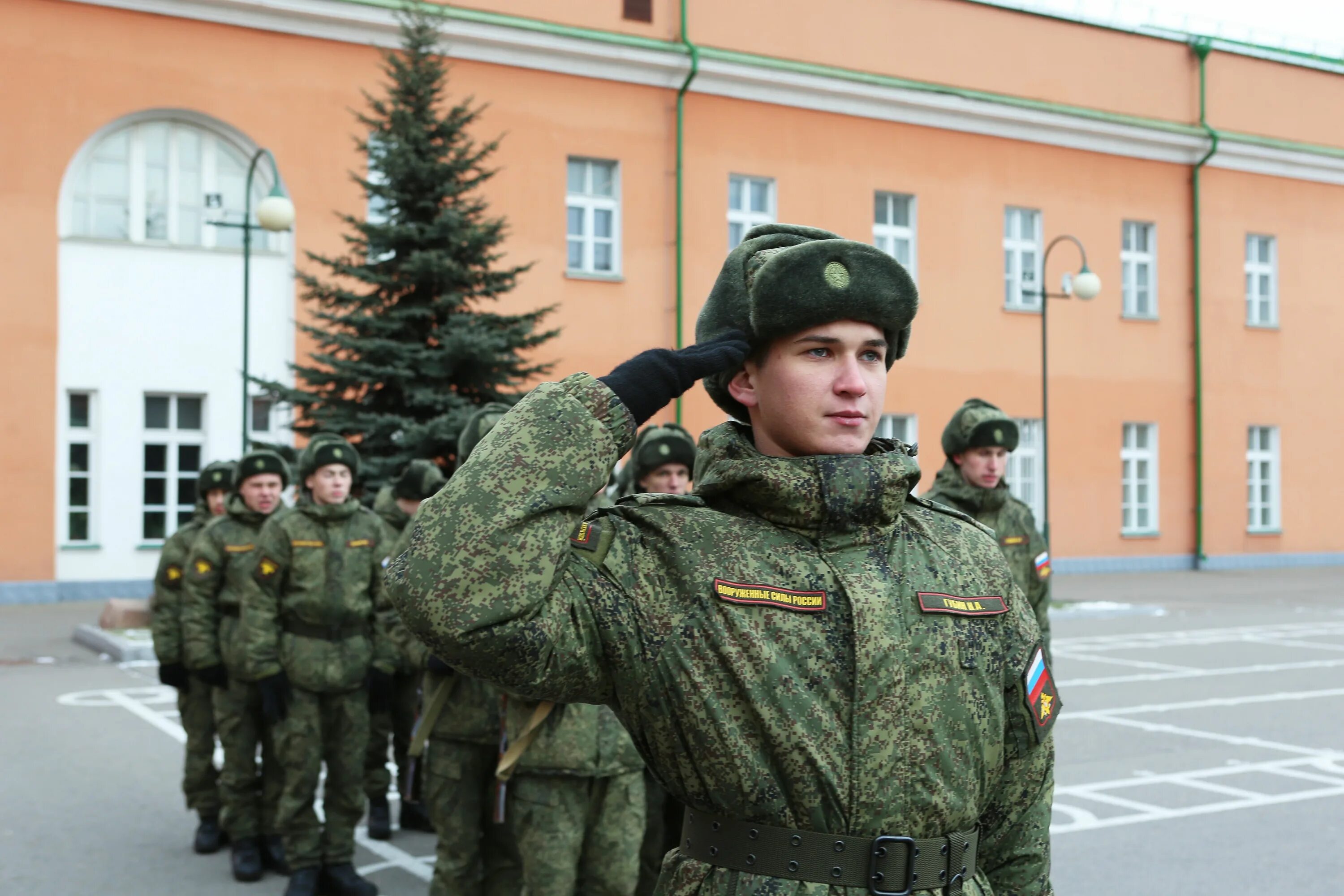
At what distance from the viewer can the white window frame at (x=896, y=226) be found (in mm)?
25906

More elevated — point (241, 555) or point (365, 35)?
point (365, 35)

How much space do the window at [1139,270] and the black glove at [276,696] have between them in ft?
81.4

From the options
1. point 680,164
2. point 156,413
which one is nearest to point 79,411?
point 156,413

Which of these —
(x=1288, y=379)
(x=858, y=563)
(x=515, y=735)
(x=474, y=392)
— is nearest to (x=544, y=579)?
(x=858, y=563)

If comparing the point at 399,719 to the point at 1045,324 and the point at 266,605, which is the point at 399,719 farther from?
the point at 1045,324

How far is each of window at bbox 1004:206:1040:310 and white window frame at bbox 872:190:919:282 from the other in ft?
7.09

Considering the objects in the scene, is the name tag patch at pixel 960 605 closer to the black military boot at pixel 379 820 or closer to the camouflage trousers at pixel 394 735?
the camouflage trousers at pixel 394 735

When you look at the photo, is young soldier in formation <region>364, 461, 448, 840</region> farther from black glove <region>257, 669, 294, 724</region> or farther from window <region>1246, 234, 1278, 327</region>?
window <region>1246, 234, 1278, 327</region>

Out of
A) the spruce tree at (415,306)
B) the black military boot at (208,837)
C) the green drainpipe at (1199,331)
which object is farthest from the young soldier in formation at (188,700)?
the green drainpipe at (1199,331)

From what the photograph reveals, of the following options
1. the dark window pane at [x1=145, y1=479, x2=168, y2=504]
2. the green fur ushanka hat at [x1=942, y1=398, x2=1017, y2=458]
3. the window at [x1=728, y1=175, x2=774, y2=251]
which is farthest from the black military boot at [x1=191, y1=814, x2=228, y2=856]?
the window at [x1=728, y1=175, x2=774, y2=251]

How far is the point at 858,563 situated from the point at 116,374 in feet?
64.1

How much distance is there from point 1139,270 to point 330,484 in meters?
25.1

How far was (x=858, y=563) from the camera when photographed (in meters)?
2.28

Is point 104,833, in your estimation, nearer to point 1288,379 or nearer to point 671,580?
point 671,580
